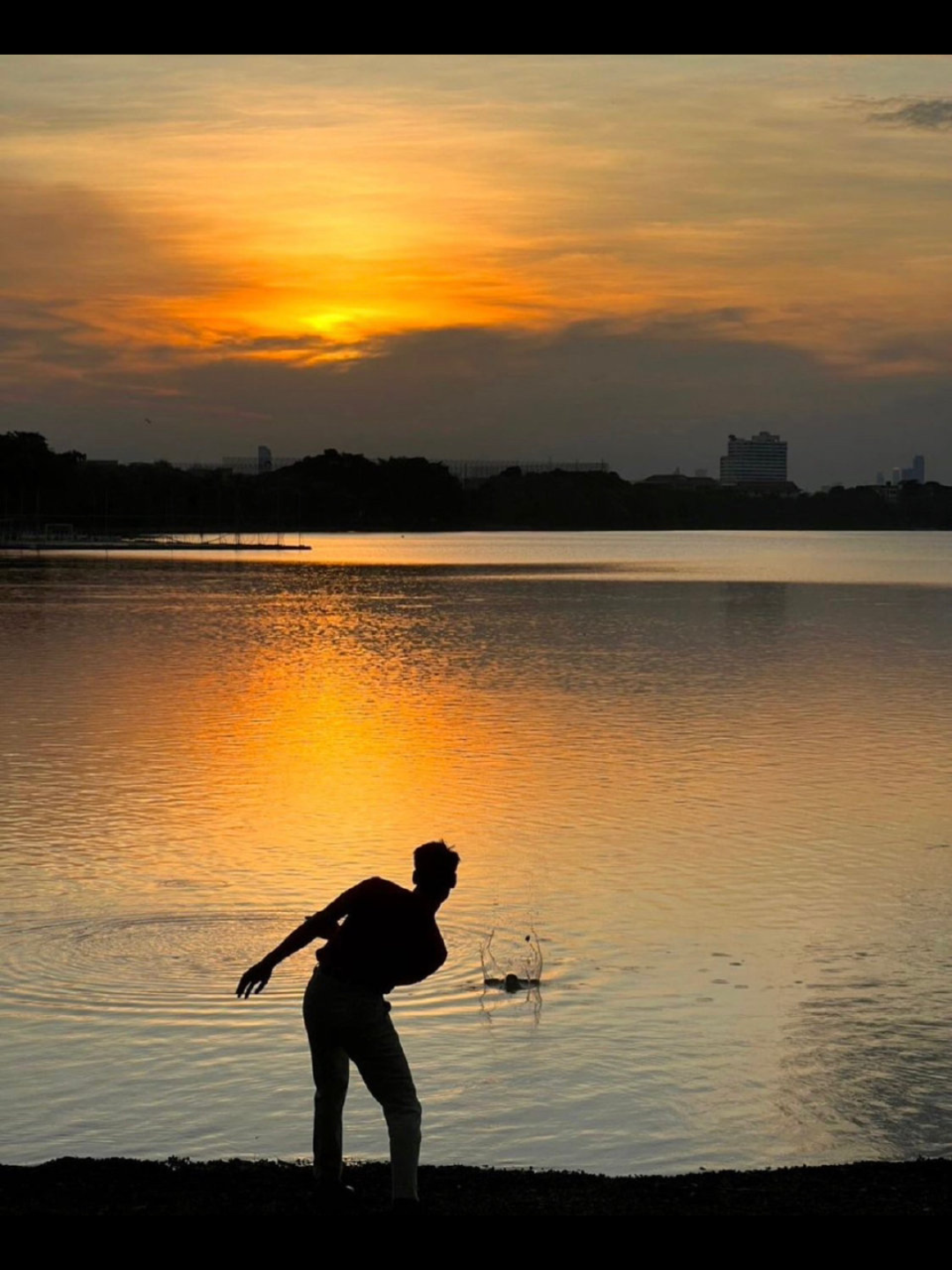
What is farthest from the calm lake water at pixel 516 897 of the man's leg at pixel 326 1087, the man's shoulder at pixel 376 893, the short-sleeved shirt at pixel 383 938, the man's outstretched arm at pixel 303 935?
the man's shoulder at pixel 376 893

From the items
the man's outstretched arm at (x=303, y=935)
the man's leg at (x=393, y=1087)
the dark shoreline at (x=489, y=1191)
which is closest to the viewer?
the man's outstretched arm at (x=303, y=935)

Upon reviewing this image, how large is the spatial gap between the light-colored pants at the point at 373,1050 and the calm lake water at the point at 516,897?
84.8 inches

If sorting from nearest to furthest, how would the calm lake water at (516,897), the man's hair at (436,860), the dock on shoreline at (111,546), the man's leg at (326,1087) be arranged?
the man's hair at (436,860), the man's leg at (326,1087), the calm lake water at (516,897), the dock on shoreline at (111,546)

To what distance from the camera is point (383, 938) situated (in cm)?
667

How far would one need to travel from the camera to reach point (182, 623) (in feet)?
186

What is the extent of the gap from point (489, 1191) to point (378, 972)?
1.41 m

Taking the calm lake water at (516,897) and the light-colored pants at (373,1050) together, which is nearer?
the light-colored pants at (373,1050)

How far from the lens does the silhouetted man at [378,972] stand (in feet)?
Answer: 21.8

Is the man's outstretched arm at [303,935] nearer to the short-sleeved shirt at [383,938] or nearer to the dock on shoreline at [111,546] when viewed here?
the short-sleeved shirt at [383,938]

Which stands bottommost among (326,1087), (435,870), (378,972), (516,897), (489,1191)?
(516,897)

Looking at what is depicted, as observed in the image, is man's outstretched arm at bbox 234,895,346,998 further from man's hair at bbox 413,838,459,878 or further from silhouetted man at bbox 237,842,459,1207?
man's hair at bbox 413,838,459,878

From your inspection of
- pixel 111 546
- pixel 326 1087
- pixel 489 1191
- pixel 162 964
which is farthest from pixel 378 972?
pixel 111 546

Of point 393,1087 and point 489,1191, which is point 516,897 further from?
point 393,1087

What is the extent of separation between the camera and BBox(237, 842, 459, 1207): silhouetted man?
261 inches
